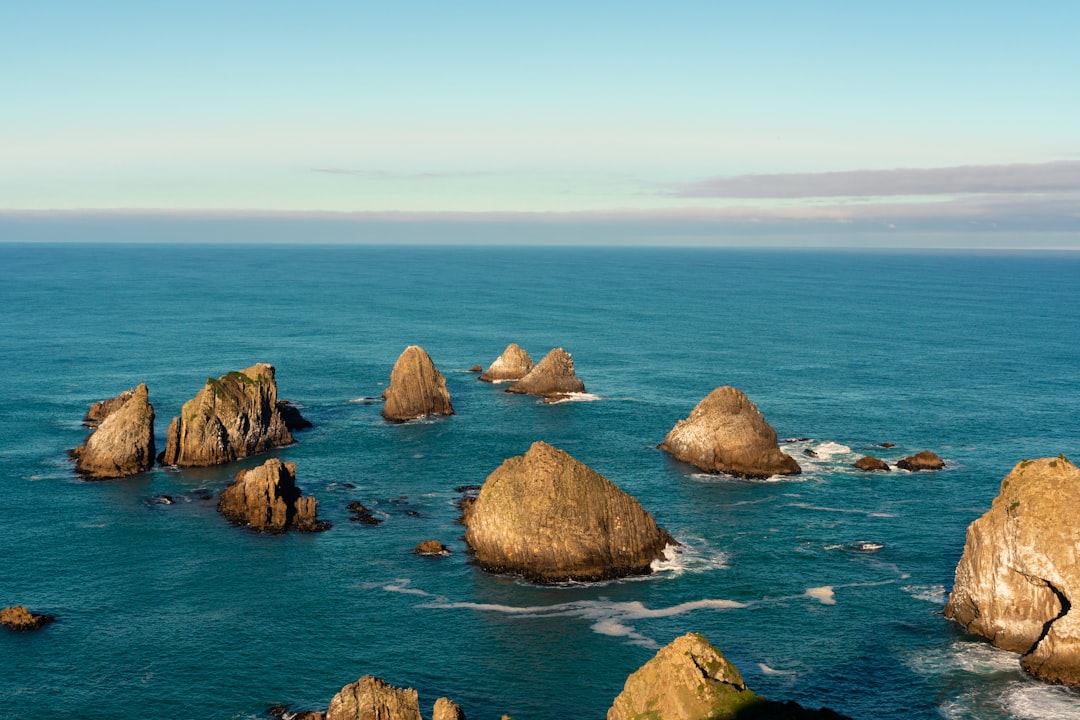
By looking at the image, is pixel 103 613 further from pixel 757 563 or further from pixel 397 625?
pixel 757 563

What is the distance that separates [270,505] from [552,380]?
6641cm

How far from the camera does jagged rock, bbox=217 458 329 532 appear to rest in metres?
90.8

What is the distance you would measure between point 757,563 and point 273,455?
6304 cm

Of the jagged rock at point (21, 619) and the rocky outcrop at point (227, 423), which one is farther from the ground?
the rocky outcrop at point (227, 423)

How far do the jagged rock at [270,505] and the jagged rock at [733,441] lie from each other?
45433 millimetres

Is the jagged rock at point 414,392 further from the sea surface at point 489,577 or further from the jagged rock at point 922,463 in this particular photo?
the jagged rock at point 922,463

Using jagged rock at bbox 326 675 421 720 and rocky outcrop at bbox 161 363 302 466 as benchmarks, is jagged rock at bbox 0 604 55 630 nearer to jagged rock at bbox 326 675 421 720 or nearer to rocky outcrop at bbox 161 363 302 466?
jagged rock at bbox 326 675 421 720

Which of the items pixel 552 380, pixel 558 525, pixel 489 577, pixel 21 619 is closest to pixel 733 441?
pixel 558 525

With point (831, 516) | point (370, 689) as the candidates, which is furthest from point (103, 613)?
point (831, 516)

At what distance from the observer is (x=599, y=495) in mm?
80812

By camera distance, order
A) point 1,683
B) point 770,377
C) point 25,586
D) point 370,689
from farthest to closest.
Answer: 1. point 770,377
2. point 25,586
3. point 1,683
4. point 370,689

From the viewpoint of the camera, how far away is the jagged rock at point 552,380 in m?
150

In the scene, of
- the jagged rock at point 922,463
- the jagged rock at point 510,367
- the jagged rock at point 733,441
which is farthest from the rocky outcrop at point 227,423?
the jagged rock at point 922,463

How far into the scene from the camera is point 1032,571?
209 ft
